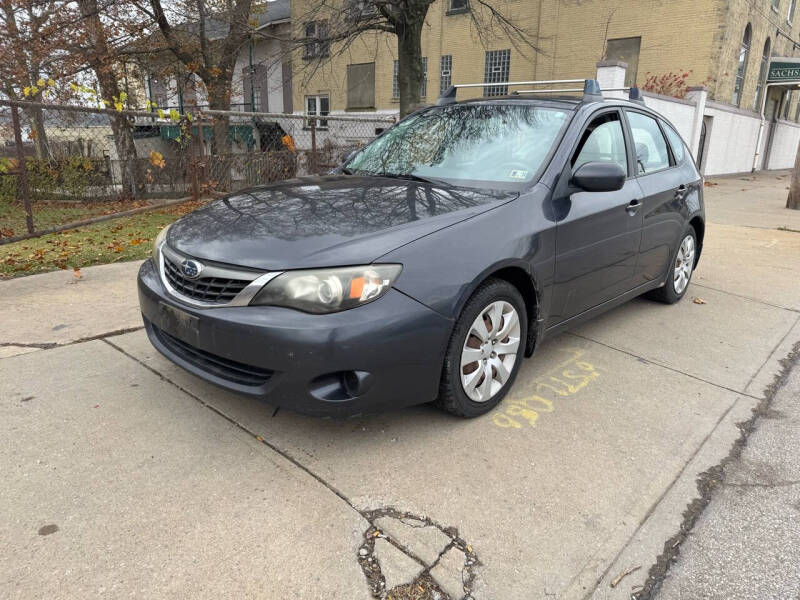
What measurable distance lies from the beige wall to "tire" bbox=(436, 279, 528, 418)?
1249cm

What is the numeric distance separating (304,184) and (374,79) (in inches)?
984

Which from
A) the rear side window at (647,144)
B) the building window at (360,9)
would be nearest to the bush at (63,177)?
the building window at (360,9)

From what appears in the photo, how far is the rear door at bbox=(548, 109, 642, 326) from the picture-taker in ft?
11.1

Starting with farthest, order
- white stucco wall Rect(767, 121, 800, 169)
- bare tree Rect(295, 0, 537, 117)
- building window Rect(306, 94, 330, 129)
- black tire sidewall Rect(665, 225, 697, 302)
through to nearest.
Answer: building window Rect(306, 94, 330, 129), white stucco wall Rect(767, 121, 800, 169), bare tree Rect(295, 0, 537, 117), black tire sidewall Rect(665, 225, 697, 302)

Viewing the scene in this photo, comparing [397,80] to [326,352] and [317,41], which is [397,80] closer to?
[317,41]

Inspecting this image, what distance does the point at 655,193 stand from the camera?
170 inches

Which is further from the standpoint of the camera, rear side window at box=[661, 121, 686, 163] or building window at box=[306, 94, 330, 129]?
building window at box=[306, 94, 330, 129]

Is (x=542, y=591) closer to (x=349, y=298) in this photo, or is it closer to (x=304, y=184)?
(x=349, y=298)

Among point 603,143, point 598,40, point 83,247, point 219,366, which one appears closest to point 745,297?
point 603,143

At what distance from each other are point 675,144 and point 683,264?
106 cm

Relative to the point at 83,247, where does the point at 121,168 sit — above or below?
above

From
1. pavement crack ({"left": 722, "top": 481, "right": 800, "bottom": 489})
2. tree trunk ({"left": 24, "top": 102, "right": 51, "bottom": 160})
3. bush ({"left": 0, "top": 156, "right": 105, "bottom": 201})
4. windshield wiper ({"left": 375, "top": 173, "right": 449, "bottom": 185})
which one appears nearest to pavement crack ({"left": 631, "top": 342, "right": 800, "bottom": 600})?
pavement crack ({"left": 722, "top": 481, "right": 800, "bottom": 489})

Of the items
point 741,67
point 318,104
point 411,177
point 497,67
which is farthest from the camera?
point 318,104

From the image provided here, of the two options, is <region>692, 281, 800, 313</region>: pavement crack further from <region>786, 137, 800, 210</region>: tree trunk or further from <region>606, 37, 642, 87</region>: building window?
<region>606, 37, 642, 87</region>: building window
